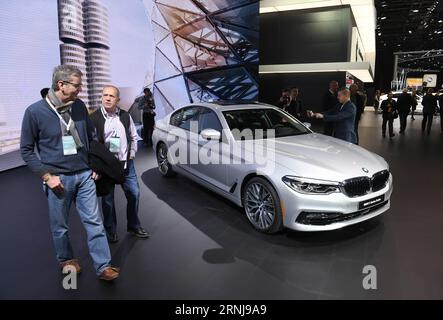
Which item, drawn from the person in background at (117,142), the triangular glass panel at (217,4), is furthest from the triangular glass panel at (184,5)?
the person in background at (117,142)

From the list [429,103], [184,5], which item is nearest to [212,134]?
[184,5]

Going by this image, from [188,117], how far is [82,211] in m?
2.77

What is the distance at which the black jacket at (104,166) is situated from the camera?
105 inches

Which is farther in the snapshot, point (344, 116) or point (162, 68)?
point (162, 68)

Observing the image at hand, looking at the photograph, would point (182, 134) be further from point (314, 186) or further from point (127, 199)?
point (314, 186)

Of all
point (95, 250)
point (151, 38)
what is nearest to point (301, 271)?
point (95, 250)

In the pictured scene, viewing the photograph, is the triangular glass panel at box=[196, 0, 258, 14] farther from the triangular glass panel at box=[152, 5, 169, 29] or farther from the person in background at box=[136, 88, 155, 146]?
the person in background at box=[136, 88, 155, 146]

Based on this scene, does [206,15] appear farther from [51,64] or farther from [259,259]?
[259,259]

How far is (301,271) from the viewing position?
2889 millimetres

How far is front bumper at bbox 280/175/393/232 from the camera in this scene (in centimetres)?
314

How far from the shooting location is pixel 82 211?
262cm

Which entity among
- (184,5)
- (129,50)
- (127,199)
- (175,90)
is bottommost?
(127,199)

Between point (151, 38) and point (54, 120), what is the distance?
Answer: 27.6ft

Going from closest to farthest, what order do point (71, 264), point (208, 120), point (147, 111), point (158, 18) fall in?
point (71, 264)
point (208, 120)
point (147, 111)
point (158, 18)
